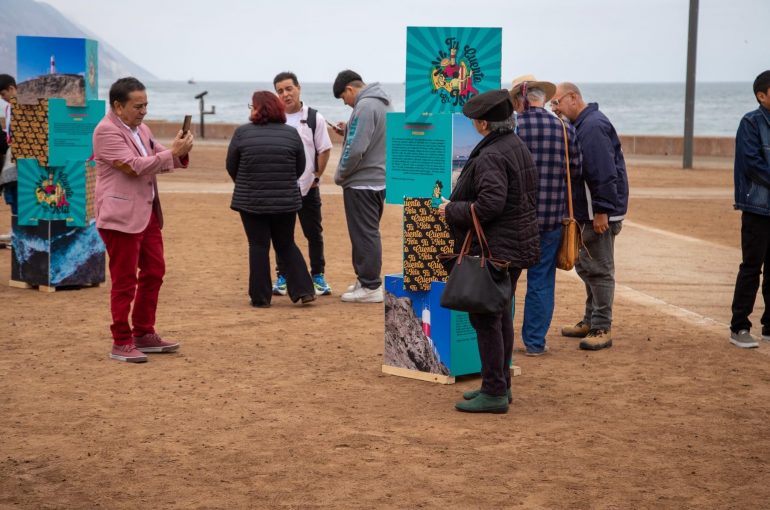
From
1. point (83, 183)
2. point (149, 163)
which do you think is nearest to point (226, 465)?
point (149, 163)

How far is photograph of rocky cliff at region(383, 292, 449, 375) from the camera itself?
7.08 m

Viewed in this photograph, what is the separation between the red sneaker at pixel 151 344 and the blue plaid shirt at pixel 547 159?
2.65 metres

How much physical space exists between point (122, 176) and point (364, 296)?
3.04 m

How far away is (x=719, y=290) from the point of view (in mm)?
10422

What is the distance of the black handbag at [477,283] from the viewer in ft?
19.3

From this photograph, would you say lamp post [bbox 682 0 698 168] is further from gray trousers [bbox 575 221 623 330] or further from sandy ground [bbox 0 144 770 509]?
gray trousers [bbox 575 221 623 330]

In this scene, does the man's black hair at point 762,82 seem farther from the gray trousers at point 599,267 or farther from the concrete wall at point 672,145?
the concrete wall at point 672,145

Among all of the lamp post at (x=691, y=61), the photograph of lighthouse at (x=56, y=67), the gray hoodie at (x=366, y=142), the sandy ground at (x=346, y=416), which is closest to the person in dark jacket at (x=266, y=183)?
the sandy ground at (x=346, y=416)

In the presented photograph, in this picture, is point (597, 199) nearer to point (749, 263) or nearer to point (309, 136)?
point (749, 263)

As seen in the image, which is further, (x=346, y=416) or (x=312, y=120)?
(x=312, y=120)

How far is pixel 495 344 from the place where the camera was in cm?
612

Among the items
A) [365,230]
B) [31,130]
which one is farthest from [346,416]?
[31,130]

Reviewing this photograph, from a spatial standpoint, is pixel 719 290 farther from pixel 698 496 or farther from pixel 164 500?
pixel 164 500

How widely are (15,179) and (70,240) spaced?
36.5 inches
